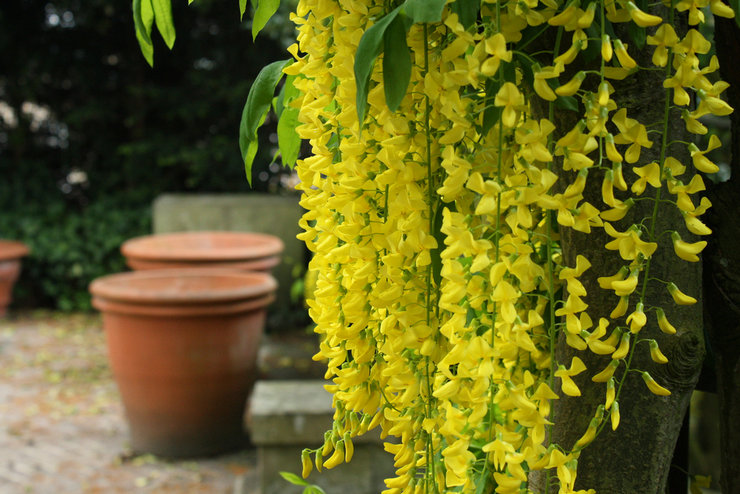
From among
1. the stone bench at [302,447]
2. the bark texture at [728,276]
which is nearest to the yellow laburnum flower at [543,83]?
the bark texture at [728,276]

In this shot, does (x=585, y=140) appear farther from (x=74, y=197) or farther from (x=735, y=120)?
(x=74, y=197)

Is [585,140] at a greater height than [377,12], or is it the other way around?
[377,12]

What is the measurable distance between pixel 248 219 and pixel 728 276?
6006 mm

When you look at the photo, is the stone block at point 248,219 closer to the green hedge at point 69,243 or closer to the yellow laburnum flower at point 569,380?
the green hedge at point 69,243

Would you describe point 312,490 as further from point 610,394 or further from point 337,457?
point 610,394

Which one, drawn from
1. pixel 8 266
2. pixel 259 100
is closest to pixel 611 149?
pixel 259 100

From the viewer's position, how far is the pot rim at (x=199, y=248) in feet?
16.9

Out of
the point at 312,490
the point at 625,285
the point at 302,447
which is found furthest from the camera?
the point at 302,447

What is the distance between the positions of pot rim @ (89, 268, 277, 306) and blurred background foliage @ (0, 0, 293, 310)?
3.32m

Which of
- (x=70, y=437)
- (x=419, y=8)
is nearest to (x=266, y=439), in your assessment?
(x=70, y=437)

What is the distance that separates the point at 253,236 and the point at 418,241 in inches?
209

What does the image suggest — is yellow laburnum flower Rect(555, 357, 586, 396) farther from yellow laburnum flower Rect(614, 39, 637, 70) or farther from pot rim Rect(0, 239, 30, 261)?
pot rim Rect(0, 239, 30, 261)

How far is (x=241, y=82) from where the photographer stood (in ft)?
26.2

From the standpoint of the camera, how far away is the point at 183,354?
399cm
